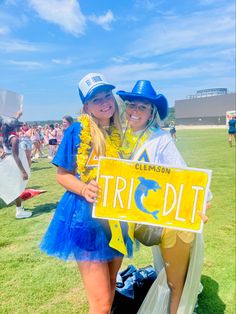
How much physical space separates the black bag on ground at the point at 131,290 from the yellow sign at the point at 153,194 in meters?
1.10

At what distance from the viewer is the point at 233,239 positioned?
4.43 meters

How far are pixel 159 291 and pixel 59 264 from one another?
176 cm

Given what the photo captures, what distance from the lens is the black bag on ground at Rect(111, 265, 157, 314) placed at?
2.62 metres

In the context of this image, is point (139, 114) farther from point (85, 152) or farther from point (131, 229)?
point (131, 229)

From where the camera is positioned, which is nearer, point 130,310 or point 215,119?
point 130,310

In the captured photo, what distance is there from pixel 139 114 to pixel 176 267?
1.00 meters

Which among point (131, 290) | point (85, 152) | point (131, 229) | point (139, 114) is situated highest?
point (139, 114)

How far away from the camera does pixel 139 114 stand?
2104 mm

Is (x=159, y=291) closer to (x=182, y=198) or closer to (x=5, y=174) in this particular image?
(x=182, y=198)

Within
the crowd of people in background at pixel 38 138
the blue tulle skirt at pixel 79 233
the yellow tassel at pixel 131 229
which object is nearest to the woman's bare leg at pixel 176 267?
the yellow tassel at pixel 131 229

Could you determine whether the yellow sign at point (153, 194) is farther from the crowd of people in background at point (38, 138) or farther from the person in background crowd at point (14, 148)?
the person in background crowd at point (14, 148)

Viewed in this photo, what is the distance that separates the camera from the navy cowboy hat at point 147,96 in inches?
81.0

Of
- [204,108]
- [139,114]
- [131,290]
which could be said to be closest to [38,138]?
[131,290]

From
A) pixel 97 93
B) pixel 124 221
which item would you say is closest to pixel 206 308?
pixel 124 221
